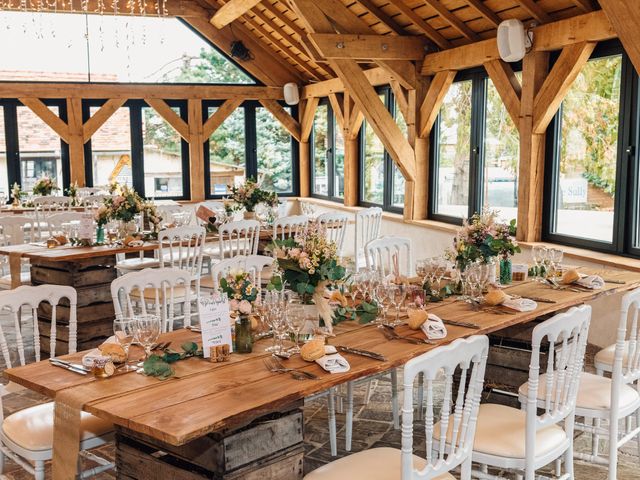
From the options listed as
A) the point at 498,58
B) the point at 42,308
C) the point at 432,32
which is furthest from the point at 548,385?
the point at 432,32

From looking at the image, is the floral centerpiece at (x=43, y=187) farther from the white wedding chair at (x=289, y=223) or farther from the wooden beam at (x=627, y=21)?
the wooden beam at (x=627, y=21)

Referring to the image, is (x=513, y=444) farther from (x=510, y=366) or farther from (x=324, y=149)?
(x=324, y=149)

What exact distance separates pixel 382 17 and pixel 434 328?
5672 millimetres

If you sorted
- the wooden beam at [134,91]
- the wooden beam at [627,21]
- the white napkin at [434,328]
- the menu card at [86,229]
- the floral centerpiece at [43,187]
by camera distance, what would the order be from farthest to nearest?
the wooden beam at [134,91], the floral centerpiece at [43,187], the menu card at [86,229], the wooden beam at [627,21], the white napkin at [434,328]

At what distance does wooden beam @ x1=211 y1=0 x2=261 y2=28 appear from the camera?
9375 mm

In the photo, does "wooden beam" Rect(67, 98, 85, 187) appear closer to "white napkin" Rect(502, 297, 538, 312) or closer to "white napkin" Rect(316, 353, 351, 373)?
"white napkin" Rect(502, 297, 538, 312)

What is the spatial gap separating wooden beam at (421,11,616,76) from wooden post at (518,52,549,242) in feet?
0.61

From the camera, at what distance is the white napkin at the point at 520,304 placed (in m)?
3.63

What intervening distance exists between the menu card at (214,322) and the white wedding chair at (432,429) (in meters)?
0.64

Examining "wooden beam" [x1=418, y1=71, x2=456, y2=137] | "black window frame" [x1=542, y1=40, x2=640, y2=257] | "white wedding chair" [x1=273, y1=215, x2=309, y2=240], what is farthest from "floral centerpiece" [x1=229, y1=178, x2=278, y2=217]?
"black window frame" [x1=542, y1=40, x2=640, y2=257]

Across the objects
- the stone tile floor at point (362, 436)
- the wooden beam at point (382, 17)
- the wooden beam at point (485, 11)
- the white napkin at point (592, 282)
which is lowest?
the stone tile floor at point (362, 436)

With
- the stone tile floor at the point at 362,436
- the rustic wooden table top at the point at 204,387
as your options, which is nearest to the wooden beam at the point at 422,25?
the stone tile floor at the point at 362,436

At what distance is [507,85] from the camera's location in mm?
6805

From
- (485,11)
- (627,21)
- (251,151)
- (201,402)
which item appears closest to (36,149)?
(251,151)
